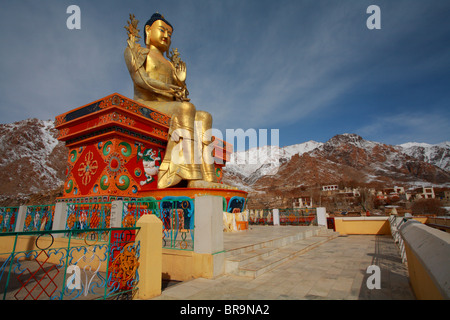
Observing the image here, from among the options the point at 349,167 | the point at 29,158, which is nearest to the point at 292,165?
the point at 349,167

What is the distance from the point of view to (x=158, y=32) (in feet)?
39.8

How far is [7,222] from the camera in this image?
7680 mm

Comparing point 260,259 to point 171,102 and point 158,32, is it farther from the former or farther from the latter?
point 158,32

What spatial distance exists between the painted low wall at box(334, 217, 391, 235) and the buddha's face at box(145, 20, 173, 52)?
12000mm

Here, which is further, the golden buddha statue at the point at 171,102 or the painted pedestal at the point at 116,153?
the golden buddha statue at the point at 171,102

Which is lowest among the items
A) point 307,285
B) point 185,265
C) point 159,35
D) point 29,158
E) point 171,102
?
point 307,285

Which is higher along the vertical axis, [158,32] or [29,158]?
[29,158]

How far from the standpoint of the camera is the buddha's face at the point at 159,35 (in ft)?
39.8

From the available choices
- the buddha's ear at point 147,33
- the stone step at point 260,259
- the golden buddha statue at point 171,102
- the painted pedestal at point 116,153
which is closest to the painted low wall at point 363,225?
the painted pedestal at point 116,153

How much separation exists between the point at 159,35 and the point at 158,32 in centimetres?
16

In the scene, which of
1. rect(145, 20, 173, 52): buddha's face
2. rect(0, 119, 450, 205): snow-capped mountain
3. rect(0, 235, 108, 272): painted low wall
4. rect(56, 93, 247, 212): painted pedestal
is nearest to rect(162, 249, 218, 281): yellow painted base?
rect(0, 235, 108, 272): painted low wall

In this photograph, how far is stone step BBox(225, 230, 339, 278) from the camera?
4.32 m

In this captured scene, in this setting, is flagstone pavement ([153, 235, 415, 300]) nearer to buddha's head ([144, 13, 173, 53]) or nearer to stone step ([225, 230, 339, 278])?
stone step ([225, 230, 339, 278])

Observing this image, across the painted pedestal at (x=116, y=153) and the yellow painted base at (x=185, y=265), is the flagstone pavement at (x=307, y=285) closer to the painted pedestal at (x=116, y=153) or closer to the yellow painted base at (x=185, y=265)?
the yellow painted base at (x=185, y=265)
